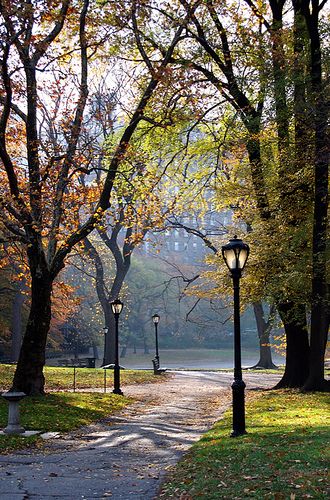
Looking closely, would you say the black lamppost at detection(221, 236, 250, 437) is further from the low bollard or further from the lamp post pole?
the low bollard

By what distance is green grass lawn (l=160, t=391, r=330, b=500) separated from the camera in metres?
6.29

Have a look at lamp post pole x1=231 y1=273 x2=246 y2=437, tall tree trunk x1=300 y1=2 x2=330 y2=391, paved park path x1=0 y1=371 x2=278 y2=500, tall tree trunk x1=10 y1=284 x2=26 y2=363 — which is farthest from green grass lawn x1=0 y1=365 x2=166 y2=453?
tall tree trunk x1=10 y1=284 x2=26 y2=363

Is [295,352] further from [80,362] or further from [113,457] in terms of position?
[80,362]

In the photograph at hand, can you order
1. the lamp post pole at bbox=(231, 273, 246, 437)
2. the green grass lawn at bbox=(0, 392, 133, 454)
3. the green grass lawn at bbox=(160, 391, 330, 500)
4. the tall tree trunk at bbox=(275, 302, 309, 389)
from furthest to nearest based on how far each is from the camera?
the tall tree trunk at bbox=(275, 302, 309, 389), the green grass lawn at bbox=(0, 392, 133, 454), the lamp post pole at bbox=(231, 273, 246, 437), the green grass lawn at bbox=(160, 391, 330, 500)

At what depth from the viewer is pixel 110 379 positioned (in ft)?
86.1

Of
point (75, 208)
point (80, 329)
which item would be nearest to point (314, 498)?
point (75, 208)

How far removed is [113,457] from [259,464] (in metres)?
2.89

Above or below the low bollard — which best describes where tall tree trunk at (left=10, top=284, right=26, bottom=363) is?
above

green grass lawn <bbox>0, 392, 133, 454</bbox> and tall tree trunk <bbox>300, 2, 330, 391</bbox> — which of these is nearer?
green grass lawn <bbox>0, 392, 133, 454</bbox>

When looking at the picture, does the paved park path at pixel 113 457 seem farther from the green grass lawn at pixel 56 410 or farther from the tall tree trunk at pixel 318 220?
the tall tree trunk at pixel 318 220

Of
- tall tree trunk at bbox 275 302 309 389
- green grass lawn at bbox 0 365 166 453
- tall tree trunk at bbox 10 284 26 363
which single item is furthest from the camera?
tall tree trunk at bbox 10 284 26 363

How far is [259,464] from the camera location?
758 centimetres

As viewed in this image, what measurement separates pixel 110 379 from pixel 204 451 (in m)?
17.5

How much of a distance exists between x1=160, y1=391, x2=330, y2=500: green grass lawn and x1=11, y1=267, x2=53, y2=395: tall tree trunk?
569cm
